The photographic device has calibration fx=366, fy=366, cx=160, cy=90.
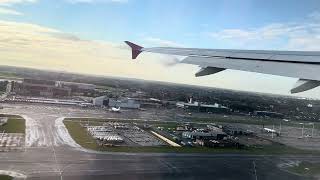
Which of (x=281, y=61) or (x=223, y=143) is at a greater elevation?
(x=281, y=61)

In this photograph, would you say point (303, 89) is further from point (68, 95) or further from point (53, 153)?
point (68, 95)

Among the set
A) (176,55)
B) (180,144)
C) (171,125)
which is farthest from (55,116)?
(176,55)

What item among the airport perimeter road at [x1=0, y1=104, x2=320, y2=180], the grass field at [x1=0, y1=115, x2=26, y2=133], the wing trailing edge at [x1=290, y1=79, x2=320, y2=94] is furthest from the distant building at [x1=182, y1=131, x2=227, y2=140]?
the wing trailing edge at [x1=290, y1=79, x2=320, y2=94]

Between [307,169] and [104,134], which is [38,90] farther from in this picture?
[307,169]

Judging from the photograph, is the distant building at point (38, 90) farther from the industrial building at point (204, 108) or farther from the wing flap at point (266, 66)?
the wing flap at point (266, 66)

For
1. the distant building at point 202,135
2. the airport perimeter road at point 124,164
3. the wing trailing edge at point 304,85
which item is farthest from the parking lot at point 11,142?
the wing trailing edge at point 304,85

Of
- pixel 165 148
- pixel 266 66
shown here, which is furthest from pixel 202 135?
pixel 266 66

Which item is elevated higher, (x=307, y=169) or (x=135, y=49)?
(x=135, y=49)
